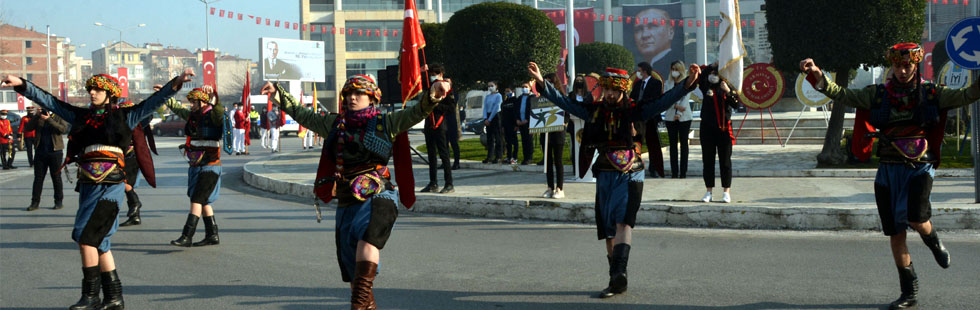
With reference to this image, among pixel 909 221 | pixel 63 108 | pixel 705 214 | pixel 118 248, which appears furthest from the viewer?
pixel 705 214

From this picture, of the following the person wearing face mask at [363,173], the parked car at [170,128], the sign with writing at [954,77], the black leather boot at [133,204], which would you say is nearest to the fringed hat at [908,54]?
the person wearing face mask at [363,173]

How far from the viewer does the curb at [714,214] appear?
29.9ft

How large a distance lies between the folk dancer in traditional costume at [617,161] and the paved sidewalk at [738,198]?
11.9 feet

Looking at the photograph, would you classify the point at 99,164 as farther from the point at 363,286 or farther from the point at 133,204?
the point at 133,204

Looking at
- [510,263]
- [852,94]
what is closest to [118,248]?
[510,263]

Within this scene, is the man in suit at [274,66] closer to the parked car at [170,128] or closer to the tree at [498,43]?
the parked car at [170,128]

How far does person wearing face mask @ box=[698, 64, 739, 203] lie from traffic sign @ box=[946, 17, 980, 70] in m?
2.29

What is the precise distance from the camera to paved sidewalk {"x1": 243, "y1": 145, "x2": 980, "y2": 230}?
30.6 feet

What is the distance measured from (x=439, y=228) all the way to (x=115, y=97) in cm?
434

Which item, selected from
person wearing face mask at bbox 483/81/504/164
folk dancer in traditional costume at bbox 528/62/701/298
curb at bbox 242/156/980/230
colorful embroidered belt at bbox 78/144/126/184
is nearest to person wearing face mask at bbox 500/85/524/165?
person wearing face mask at bbox 483/81/504/164

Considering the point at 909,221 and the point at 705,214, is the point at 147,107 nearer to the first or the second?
the point at 909,221

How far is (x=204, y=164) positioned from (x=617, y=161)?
4600 mm

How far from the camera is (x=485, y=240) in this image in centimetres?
904

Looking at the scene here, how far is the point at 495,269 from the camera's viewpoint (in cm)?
733
